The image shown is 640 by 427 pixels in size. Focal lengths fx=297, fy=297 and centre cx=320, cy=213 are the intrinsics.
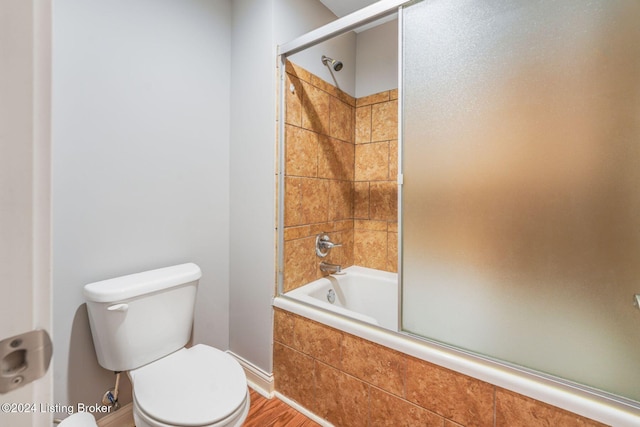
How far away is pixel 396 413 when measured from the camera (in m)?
1.26

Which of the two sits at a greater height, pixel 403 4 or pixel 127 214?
pixel 403 4

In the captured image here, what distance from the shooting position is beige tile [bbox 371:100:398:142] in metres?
2.23

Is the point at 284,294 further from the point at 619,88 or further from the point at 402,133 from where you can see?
the point at 619,88

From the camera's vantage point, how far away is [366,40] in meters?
2.37

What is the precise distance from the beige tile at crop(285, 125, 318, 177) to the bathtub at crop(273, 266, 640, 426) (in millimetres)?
738

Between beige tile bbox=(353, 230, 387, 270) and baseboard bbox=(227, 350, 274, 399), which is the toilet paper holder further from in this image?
beige tile bbox=(353, 230, 387, 270)

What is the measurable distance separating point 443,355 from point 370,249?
1277 mm

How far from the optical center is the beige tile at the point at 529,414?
3.03 feet

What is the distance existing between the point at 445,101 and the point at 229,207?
55.2 inches

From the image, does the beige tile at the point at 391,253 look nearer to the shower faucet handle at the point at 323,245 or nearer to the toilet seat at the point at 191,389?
the shower faucet handle at the point at 323,245

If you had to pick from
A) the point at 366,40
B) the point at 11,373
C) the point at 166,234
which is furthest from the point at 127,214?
the point at 366,40

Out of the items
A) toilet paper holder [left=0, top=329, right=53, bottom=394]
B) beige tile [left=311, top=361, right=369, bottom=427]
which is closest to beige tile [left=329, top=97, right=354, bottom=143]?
beige tile [left=311, top=361, right=369, bottom=427]

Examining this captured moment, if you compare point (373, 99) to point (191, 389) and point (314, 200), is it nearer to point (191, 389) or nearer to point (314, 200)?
point (314, 200)

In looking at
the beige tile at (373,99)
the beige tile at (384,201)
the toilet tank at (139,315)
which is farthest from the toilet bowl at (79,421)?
the beige tile at (373,99)
